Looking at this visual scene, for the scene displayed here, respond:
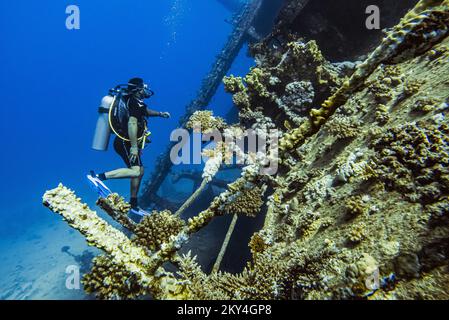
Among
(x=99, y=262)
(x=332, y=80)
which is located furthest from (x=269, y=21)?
(x=99, y=262)

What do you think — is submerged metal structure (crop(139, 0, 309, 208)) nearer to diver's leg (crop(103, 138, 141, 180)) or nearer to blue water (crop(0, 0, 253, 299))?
diver's leg (crop(103, 138, 141, 180))

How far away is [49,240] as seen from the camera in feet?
60.5

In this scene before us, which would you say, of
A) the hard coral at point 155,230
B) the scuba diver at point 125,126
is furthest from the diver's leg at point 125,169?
the hard coral at point 155,230

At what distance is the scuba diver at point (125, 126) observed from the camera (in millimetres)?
6402

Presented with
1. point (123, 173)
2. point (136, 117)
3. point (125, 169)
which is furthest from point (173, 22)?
point (123, 173)

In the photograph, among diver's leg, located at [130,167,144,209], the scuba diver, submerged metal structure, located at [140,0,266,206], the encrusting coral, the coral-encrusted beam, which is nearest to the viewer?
the encrusting coral

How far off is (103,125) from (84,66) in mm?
170304

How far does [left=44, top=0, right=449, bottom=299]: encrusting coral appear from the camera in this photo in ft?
7.73

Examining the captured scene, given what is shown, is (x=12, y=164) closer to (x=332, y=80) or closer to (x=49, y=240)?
(x=49, y=240)

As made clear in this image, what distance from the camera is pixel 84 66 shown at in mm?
148125

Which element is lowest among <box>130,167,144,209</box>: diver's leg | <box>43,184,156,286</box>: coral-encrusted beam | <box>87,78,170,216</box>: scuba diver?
<box>43,184,156,286</box>: coral-encrusted beam

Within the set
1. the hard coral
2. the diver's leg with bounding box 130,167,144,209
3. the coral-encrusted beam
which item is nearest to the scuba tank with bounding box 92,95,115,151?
the diver's leg with bounding box 130,167,144,209

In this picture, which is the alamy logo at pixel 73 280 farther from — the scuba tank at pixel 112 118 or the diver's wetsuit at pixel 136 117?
the scuba tank at pixel 112 118

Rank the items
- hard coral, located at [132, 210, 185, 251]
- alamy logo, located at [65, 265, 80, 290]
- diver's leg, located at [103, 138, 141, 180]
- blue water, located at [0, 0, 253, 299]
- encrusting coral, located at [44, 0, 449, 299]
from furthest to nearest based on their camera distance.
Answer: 1. blue water, located at [0, 0, 253, 299]
2. diver's leg, located at [103, 138, 141, 180]
3. alamy logo, located at [65, 265, 80, 290]
4. hard coral, located at [132, 210, 185, 251]
5. encrusting coral, located at [44, 0, 449, 299]
